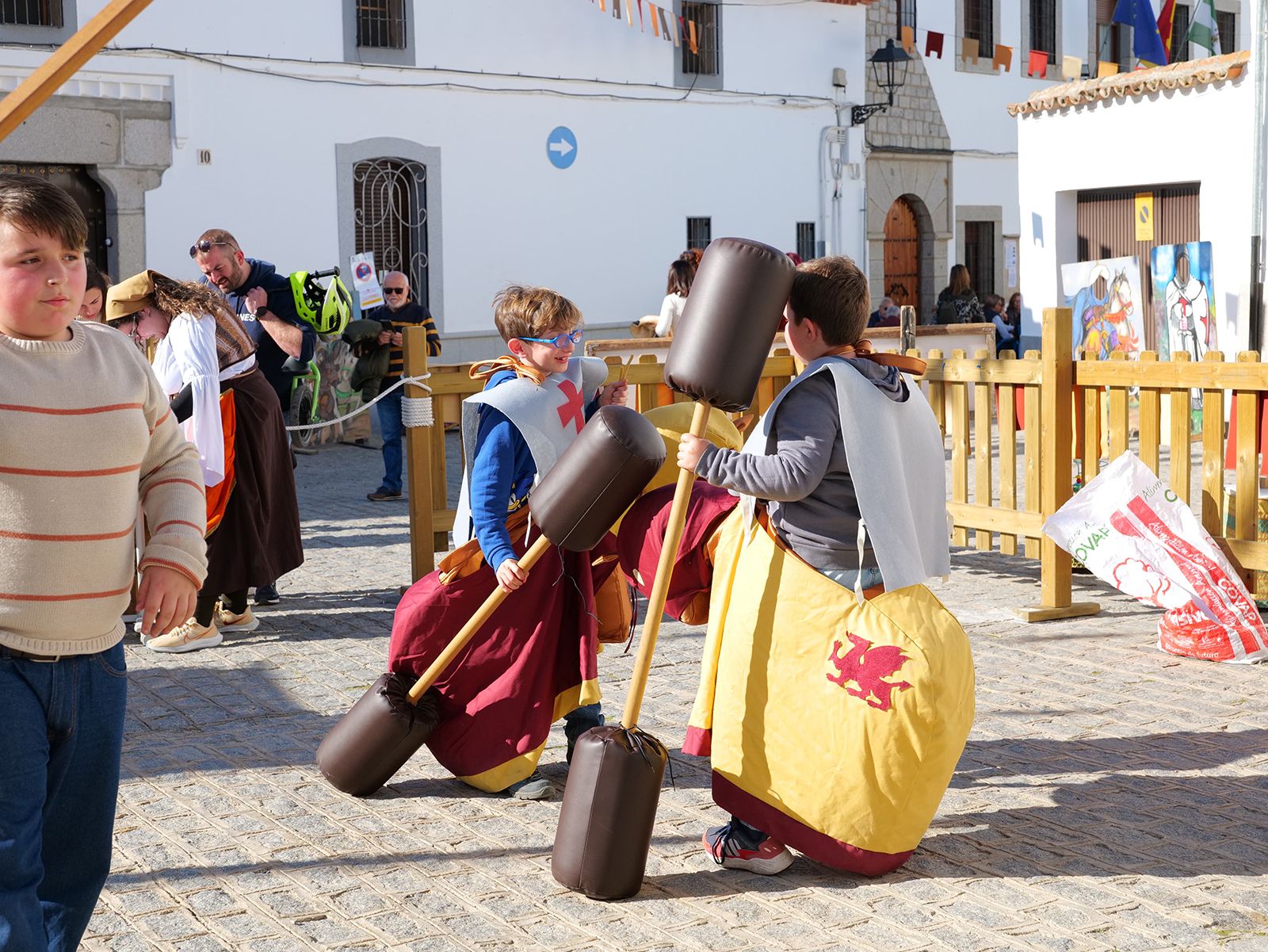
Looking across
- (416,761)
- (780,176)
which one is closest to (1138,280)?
(780,176)

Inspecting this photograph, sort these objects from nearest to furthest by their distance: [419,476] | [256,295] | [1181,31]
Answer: [256,295], [419,476], [1181,31]

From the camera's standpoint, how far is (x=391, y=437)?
11.5 meters

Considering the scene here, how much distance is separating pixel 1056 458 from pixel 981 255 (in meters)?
19.4

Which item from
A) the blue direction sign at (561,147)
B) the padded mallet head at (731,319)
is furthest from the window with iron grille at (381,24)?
the padded mallet head at (731,319)

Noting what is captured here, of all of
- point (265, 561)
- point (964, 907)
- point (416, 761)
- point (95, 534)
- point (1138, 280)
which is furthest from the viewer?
point (1138, 280)

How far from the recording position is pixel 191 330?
646 cm

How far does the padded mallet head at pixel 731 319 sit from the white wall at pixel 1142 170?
10694mm

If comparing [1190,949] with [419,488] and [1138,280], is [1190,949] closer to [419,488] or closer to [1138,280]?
[419,488]

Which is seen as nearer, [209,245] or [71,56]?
[71,56]

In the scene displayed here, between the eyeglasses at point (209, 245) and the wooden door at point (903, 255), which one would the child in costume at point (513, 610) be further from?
the wooden door at point (903, 255)

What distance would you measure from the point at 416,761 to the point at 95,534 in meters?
2.48

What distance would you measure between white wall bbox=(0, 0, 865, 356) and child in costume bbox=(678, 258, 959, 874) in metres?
13.4

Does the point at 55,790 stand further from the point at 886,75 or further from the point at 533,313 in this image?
the point at 886,75

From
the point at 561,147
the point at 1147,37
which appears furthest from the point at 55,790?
the point at 1147,37
